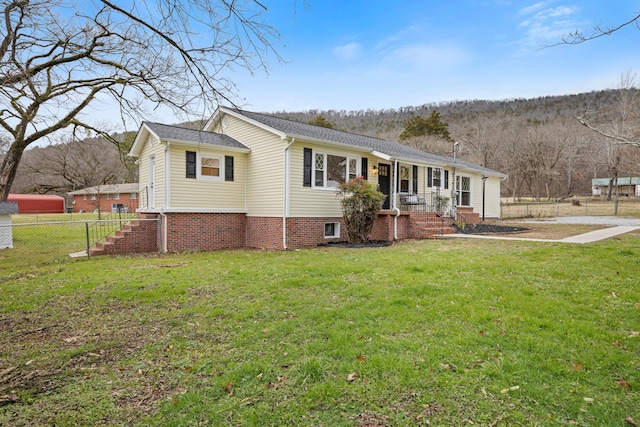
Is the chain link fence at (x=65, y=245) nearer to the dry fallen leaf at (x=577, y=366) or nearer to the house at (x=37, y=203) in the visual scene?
the dry fallen leaf at (x=577, y=366)

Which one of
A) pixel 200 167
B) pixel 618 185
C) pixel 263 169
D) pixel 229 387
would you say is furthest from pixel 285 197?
pixel 618 185

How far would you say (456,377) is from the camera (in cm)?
Result: 300

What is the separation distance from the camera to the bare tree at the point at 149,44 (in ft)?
12.1

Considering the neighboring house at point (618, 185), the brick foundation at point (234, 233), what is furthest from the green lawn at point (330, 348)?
the neighboring house at point (618, 185)

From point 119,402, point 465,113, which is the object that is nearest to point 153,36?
point 119,402

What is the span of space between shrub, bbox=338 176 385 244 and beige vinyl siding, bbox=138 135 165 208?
589 centimetres

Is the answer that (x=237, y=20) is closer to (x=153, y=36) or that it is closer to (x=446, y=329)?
(x=153, y=36)

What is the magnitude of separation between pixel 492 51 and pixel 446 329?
8454 millimetres

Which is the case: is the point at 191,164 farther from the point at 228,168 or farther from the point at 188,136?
the point at 228,168

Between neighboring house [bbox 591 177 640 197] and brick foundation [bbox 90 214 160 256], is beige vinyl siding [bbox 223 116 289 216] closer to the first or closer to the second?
brick foundation [bbox 90 214 160 256]

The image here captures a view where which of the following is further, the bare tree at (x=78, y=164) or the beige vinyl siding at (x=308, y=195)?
the bare tree at (x=78, y=164)

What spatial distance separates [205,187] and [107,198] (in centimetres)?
3386

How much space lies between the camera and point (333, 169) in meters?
12.9

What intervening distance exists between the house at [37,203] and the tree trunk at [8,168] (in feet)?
103
